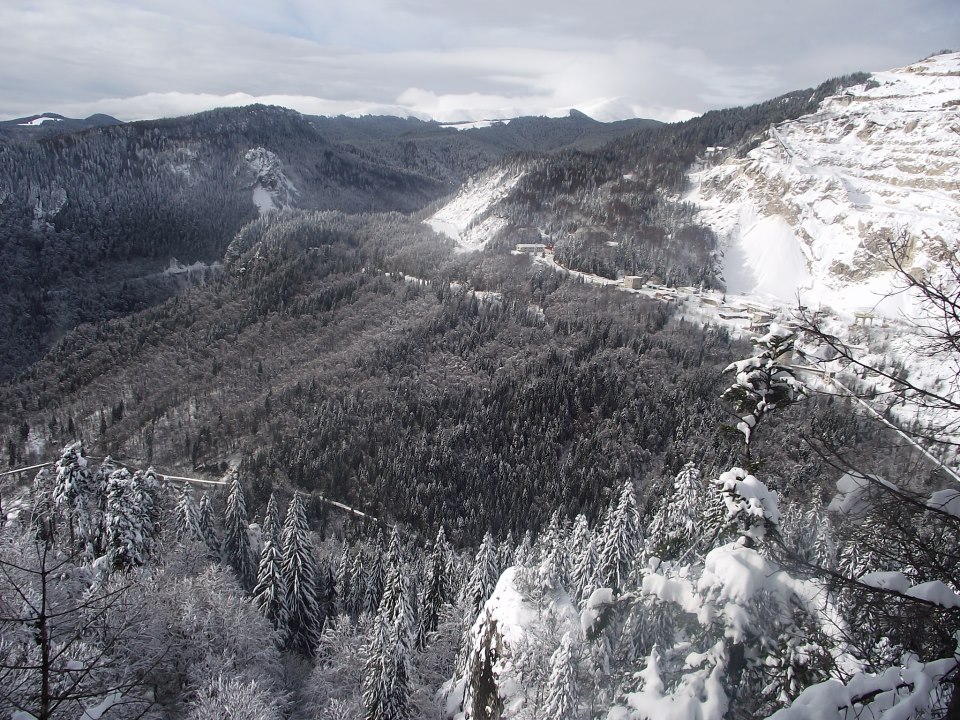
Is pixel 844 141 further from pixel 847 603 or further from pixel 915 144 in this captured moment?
pixel 847 603

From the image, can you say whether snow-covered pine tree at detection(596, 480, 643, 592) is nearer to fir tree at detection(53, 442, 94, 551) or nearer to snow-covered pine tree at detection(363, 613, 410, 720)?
snow-covered pine tree at detection(363, 613, 410, 720)

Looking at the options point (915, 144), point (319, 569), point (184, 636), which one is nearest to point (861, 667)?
point (184, 636)

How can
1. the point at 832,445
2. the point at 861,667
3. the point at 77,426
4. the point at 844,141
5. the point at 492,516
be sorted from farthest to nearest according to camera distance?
the point at 844,141, the point at 77,426, the point at 492,516, the point at 861,667, the point at 832,445

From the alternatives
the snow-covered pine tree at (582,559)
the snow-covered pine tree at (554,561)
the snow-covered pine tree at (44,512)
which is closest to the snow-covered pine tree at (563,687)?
the snow-covered pine tree at (554,561)

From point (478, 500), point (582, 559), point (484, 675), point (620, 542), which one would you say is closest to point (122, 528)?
point (484, 675)

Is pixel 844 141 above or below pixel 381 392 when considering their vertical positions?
above
